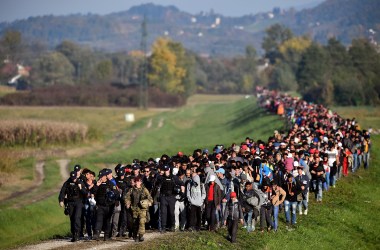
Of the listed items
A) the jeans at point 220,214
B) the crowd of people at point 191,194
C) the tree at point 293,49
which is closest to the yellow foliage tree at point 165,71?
the tree at point 293,49

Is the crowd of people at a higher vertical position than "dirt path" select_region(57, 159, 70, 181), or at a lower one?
higher

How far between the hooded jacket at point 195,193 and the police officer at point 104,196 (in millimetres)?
2458

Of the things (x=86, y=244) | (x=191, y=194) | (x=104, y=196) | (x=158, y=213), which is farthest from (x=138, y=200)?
(x=158, y=213)

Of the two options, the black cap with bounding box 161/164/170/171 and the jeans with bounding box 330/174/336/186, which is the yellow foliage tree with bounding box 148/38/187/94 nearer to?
the jeans with bounding box 330/174/336/186

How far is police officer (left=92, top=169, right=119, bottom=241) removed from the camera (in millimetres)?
22234

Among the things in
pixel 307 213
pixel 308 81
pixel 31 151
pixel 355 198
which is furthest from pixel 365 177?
pixel 308 81

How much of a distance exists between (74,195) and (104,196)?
2.76ft

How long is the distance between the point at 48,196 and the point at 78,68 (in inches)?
5534

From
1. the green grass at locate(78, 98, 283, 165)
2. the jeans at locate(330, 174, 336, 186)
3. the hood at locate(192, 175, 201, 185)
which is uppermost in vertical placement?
the hood at locate(192, 175, 201, 185)

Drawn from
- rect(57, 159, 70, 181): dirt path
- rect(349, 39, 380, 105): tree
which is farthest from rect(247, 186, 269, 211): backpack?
rect(349, 39, 380, 105): tree

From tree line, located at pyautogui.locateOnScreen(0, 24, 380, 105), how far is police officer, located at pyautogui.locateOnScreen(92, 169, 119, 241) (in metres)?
62.3

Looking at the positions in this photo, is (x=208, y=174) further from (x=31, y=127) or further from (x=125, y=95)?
(x=125, y=95)

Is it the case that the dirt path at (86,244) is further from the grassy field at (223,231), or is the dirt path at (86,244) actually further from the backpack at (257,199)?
the backpack at (257,199)

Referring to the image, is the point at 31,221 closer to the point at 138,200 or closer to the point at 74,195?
the point at 74,195
